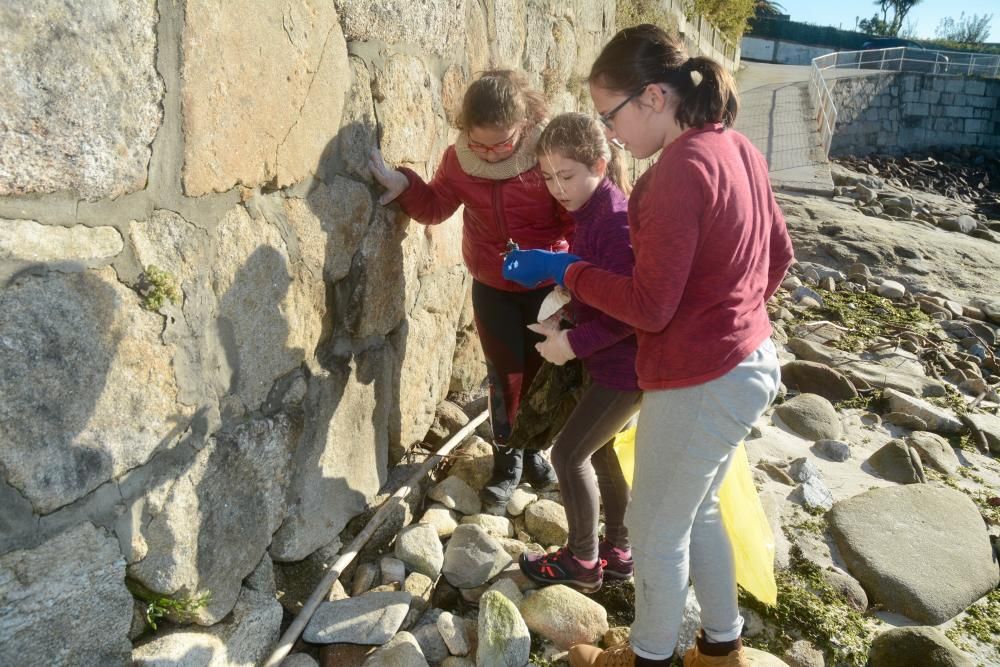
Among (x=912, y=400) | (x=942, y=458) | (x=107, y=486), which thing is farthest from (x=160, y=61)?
(x=912, y=400)

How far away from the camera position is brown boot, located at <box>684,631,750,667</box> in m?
1.93

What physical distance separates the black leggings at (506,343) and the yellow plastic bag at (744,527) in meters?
0.42

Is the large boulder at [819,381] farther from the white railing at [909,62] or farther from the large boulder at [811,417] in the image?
the white railing at [909,62]

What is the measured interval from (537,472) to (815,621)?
105cm

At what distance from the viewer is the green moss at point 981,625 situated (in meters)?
2.47

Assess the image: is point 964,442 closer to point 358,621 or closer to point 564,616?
point 564,616

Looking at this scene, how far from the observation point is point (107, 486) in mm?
1493

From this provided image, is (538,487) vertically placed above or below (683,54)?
below

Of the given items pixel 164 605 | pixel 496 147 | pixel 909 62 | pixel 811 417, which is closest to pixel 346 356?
pixel 496 147

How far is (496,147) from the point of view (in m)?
2.35

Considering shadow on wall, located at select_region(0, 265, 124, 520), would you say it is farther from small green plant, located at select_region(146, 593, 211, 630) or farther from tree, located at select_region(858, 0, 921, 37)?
tree, located at select_region(858, 0, 921, 37)

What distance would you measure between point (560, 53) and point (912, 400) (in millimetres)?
2610

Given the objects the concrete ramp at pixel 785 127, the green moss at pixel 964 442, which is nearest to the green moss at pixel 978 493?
the green moss at pixel 964 442

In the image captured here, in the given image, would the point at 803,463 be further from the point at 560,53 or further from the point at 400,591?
the point at 560,53
